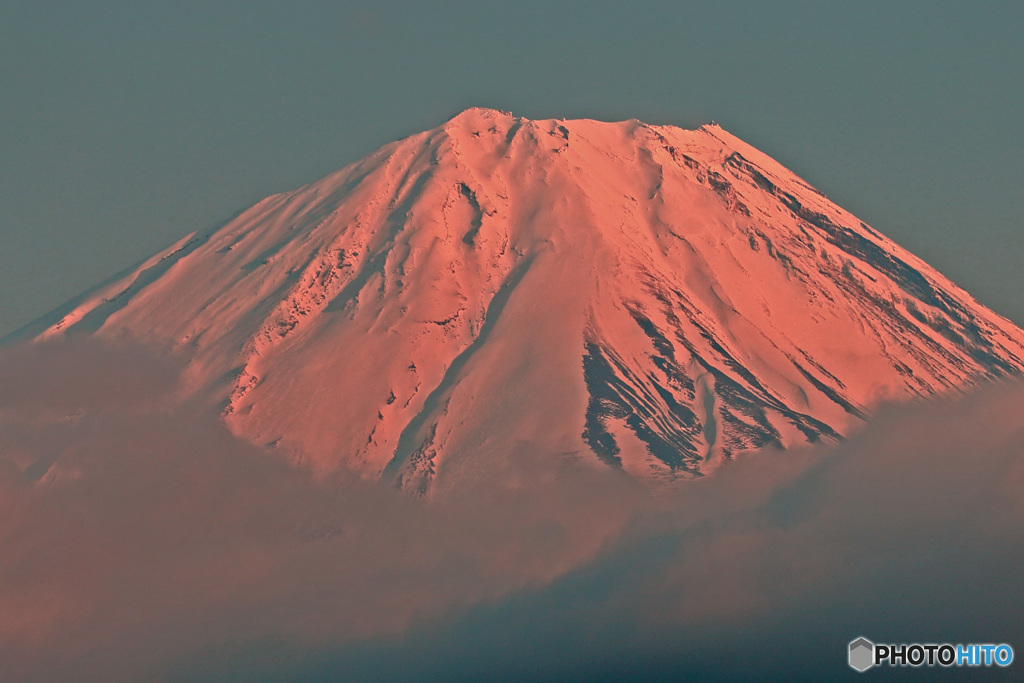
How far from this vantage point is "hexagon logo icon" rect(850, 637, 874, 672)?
517 ft

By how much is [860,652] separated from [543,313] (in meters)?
50.9

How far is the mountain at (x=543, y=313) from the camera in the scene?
6097 inches

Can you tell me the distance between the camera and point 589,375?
157375 mm

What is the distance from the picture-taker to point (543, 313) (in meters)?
161

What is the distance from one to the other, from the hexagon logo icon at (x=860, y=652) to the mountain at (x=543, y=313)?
22.9 m

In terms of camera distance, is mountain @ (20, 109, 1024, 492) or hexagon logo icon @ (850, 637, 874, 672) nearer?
mountain @ (20, 109, 1024, 492)

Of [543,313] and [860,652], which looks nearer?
[860,652]

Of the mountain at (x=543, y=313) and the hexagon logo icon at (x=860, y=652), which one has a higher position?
the mountain at (x=543, y=313)

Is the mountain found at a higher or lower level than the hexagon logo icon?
higher

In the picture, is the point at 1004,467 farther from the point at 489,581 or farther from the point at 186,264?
the point at 186,264

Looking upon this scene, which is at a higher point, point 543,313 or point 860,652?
point 543,313

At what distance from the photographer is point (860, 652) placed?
160 meters

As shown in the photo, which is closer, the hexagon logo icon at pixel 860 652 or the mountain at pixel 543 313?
the mountain at pixel 543 313

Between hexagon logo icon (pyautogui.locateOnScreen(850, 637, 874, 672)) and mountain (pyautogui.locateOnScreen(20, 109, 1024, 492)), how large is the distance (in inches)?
900
